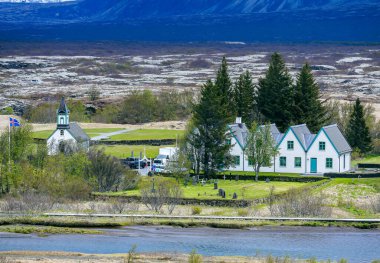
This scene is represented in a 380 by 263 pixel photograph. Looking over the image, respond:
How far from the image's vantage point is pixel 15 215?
2409 inches

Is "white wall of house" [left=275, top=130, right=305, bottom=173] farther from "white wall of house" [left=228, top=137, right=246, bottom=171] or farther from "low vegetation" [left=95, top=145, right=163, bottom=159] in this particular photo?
"low vegetation" [left=95, top=145, right=163, bottom=159]

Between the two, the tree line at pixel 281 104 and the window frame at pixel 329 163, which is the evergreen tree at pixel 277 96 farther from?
the window frame at pixel 329 163

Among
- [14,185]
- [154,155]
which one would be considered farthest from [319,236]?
[154,155]

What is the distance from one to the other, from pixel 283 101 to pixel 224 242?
38.7 m

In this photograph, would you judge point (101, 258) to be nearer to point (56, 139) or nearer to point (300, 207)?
point (300, 207)

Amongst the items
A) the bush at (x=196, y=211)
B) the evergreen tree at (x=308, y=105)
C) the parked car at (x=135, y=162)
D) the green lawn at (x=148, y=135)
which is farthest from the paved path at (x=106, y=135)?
the bush at (x=196, y=211)

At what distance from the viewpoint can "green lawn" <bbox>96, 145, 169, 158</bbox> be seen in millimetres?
85875

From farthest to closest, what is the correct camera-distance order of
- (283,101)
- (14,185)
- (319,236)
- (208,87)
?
(283,101)
(208,87)
(14,185)
(319,236)

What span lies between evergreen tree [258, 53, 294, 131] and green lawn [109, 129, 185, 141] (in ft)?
26.4

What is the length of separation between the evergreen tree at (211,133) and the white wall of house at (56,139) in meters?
10.5

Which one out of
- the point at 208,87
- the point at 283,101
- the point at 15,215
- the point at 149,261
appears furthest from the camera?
the point at 283,101

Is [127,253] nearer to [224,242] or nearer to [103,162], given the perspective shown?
[224,242]

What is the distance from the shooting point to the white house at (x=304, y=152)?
7862 centimetres

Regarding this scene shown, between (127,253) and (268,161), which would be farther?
(268,161)
